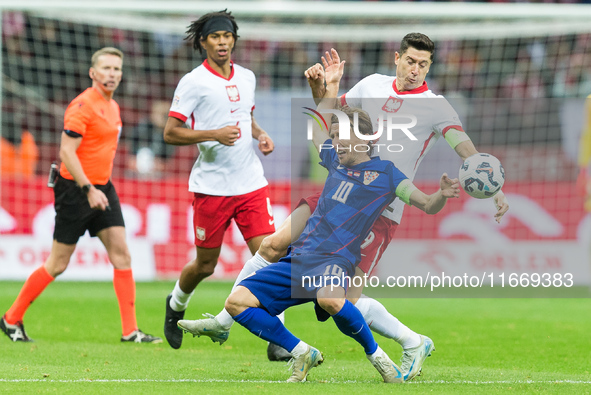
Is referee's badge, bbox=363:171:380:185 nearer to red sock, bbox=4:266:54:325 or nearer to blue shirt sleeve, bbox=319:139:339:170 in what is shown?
blue shirt sleeve, bbox=319:139:339:170

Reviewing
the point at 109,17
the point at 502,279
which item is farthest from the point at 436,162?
the point at 109,17

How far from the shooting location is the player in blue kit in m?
4.89

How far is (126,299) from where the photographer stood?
7.17 meters

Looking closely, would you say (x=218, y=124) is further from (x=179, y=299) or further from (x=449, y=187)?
(x=449, y=187)

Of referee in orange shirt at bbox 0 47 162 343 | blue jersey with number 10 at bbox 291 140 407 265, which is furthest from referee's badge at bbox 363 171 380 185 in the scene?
referee in orange shirt at bbox 0 47 162 343

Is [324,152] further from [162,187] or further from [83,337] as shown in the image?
[162,187]

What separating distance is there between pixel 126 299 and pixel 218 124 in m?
1.67

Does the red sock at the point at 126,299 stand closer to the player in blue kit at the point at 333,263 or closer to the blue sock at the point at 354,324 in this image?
the player in blue kit at the point at 333,263

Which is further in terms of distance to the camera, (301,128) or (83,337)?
(301,128)

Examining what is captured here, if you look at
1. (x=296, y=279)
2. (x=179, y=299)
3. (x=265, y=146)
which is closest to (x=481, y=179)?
(x=296, y=279)

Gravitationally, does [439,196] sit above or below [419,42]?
below

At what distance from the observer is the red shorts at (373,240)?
5.35m

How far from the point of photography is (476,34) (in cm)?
1375

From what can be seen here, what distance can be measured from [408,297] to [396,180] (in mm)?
6504
